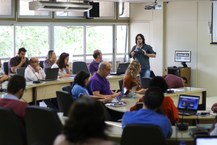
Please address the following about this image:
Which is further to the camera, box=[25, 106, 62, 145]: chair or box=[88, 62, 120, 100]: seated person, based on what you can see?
box=[88, 62, 120, 100]: seated person

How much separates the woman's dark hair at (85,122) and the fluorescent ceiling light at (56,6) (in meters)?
8.13

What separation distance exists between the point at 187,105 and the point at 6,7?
6.81 meters

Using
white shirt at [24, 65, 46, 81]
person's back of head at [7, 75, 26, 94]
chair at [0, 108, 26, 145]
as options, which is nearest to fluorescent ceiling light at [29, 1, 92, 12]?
white shirt at [24, 65, 46, 81]

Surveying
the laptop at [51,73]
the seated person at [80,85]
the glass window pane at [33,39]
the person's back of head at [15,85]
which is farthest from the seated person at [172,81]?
the glass window pane at [33,39]

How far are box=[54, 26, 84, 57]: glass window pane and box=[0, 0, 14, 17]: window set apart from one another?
143 centimetres

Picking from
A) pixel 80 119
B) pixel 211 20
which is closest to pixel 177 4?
pixel 211 20

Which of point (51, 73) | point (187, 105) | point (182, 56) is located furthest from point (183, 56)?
point (187, 105)

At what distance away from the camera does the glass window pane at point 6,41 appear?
10.7 metres

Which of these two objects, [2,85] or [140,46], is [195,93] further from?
[2,85]

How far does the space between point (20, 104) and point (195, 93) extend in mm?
4052

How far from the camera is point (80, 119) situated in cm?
194

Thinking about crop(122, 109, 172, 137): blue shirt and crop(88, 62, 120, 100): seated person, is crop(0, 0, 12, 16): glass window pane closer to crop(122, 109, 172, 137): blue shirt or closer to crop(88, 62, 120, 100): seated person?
crop(88, 62, 120, 100): seated person

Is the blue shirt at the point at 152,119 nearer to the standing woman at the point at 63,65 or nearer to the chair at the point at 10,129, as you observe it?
the chair at the point at 10,129

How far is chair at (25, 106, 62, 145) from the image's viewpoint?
4059 millimetres
